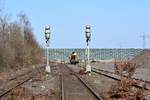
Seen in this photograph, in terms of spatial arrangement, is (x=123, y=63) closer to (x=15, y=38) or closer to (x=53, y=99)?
(x=53, y=99)

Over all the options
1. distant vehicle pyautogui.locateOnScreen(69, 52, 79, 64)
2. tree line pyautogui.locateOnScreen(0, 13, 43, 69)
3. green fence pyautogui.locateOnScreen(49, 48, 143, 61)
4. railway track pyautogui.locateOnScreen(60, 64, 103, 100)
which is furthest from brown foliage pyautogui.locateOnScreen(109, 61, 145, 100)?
green fence pyautogui.locateOnScreen(49, 48, 143, 61)

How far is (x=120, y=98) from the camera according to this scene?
76.0 feet

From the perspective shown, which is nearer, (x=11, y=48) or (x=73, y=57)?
(x=11, y=48)

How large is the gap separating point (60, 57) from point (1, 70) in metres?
111

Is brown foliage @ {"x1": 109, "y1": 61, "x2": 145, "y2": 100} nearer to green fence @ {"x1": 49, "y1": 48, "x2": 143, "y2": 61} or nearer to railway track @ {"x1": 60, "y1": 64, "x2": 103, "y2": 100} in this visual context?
railway track @ {"x1": 60, "y1": 64, "x2": 103, "y2": 100}

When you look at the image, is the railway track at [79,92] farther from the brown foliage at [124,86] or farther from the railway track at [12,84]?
the railway track at [12,84]

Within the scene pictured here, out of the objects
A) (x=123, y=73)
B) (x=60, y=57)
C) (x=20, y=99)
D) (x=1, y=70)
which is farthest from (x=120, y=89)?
(x=60, y=57)

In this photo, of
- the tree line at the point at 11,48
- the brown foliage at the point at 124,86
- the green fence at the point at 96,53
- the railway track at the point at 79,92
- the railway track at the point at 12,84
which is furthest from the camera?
the green fence at the point at 96,53

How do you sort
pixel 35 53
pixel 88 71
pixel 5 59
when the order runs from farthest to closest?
1. pixel 35 53
2. pixel 5 59
3. pixel 88 71

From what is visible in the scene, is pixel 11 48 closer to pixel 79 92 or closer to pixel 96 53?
pixel 79 92

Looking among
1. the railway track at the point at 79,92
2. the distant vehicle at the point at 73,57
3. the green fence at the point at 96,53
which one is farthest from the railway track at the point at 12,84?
the green fence at the point at 96,53


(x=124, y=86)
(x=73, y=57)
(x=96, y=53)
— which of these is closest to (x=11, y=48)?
(x=73, y=57)

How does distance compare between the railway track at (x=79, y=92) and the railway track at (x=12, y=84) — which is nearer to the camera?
the railway track at (x=79, y=92)

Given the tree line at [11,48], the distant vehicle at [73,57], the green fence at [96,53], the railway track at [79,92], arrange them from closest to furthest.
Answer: the railway track at [79,92], the tree line at [11,48], the distant vehicle at [73,57], the green fence at [96,53]
